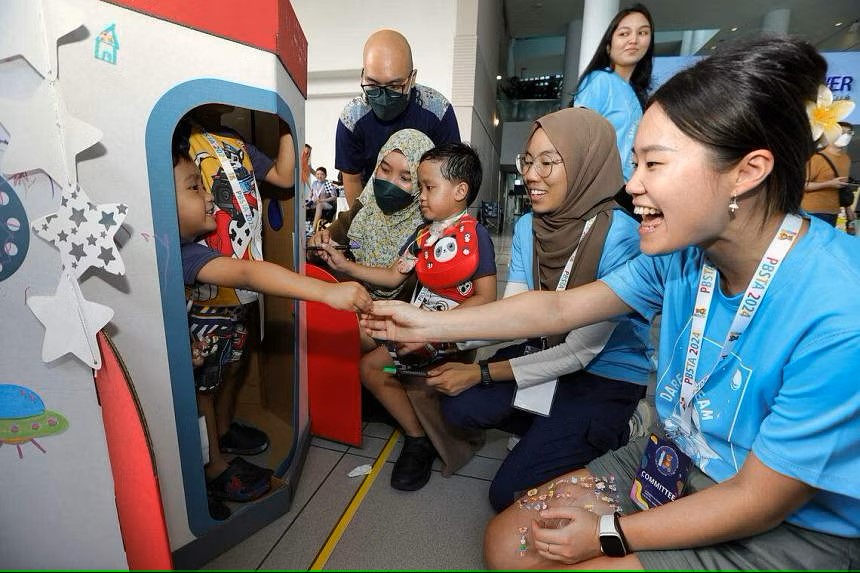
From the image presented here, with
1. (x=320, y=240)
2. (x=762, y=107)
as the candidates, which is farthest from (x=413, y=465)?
(x=762, y=107)

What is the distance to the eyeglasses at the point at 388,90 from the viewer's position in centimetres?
212

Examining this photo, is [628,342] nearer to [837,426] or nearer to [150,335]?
[837,426]

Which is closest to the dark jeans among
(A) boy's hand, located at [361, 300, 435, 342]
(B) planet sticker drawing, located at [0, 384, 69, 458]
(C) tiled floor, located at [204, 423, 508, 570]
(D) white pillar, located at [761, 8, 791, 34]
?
(C) tiled floor, located at [204, 423, 508, 570]

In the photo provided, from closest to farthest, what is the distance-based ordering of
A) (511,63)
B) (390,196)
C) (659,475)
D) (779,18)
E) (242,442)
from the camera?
(659,475), (242,442), (390,196), (779,18), (511,63)

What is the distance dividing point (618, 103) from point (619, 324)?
135 centimetres

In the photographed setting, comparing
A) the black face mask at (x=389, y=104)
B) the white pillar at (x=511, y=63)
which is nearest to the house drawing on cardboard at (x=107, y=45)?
the black face mask at (x=389, y=104)

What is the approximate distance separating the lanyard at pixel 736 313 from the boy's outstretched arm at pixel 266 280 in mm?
891

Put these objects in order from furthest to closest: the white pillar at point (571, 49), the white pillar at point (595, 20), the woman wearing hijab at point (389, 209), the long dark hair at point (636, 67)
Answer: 1. the white pillar at point (571, 49)
2. the white pillar at point (595, 20)
3. the long dark hair at point (636, 67)
4. the woman wearing hijab at point (389, 209)

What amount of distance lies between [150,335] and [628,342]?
156 centimetres

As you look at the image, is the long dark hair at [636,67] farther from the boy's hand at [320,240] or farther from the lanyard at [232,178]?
the lanyard at [232,178]

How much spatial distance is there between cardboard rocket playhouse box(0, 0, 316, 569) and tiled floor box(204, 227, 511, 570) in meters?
0.29

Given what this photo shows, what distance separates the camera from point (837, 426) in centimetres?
75

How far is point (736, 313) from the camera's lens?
0.92 metres

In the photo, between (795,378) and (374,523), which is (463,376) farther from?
(795,378)
